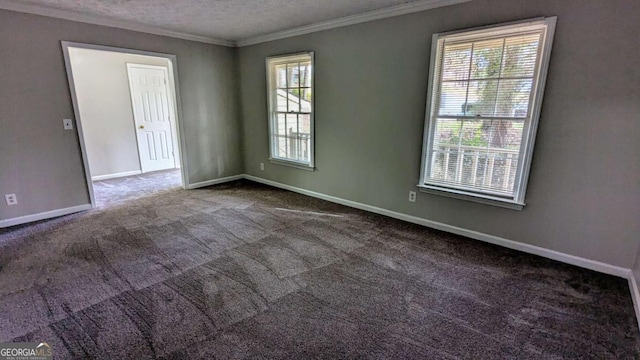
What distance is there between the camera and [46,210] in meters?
3.63

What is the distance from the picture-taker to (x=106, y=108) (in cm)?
543

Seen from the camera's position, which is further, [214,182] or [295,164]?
[214,182]

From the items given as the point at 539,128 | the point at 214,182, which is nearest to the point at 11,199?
the point at 214,182

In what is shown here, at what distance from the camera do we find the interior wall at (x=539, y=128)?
2307 millimetres

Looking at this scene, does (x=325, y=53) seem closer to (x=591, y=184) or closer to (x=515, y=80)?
(x=515, y=80)

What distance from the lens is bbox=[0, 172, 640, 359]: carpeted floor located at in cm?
175

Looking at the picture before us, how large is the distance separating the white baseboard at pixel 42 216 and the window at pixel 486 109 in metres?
4.39

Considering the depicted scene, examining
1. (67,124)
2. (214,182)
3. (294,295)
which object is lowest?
(294,295)

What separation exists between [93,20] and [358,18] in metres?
3.23

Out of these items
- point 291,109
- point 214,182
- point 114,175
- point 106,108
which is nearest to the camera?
point 291,109

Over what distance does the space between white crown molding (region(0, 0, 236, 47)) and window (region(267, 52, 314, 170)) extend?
1250 millimetres

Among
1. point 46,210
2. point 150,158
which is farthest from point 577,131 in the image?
point 150,158

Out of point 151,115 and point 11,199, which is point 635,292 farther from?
point 151,115

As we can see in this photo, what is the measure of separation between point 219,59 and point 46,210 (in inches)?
127
